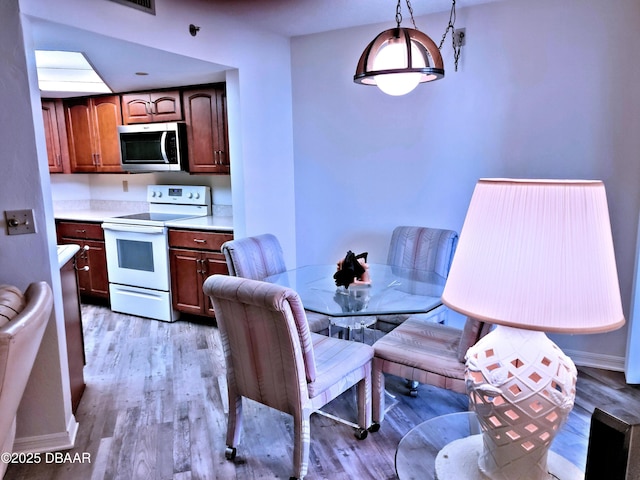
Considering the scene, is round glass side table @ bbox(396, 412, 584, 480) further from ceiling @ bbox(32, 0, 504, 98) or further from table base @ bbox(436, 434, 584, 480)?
ceiling @ bbox(32, 0, 504, 98)

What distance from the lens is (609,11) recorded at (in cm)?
270

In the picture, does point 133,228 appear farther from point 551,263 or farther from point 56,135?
point 551,263

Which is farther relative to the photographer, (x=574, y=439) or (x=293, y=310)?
(x=293, y=310)

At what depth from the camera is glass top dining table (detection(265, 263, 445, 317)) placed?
2168 mm

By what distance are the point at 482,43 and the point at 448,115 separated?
0.50 m

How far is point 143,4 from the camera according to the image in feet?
8.31

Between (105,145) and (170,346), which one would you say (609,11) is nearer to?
(170,346)

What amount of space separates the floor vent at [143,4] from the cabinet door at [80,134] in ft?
6.76

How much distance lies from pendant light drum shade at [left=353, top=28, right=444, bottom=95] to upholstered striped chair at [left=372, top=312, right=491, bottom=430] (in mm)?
1115

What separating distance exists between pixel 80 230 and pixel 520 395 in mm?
4222

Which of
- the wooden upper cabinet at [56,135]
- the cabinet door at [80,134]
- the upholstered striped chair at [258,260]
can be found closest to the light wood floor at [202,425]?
the upholstered striped chair at [258,260]

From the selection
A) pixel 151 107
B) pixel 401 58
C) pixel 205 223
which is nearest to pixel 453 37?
pixel 401 58

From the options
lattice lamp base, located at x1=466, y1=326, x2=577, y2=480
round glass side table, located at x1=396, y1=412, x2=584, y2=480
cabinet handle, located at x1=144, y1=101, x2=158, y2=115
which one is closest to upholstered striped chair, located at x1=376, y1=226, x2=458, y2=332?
round glass side table, located at x1=396, y1=412, x2=584, y2=480

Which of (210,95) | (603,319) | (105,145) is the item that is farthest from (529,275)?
(105,145)
